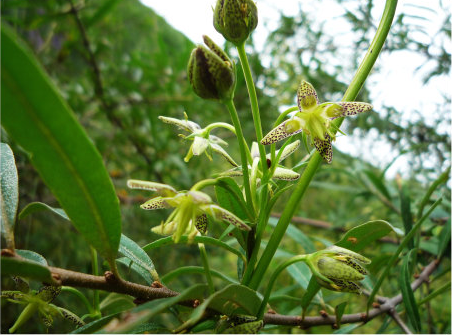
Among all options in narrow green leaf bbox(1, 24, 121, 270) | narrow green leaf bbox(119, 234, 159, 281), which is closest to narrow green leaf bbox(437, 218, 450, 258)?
narrow green leaf bbox(119, 234, 159, 281)

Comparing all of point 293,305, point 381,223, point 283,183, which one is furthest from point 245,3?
point 293,305

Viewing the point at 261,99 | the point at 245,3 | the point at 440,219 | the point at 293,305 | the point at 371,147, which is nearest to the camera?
the point at 245,3

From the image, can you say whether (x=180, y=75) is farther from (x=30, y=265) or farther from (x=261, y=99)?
(x=30, y=265)

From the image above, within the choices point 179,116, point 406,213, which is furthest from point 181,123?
point 179,116

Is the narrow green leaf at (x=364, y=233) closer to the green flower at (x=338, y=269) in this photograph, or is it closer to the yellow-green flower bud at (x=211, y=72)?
the green flower at (x=338, y=269)

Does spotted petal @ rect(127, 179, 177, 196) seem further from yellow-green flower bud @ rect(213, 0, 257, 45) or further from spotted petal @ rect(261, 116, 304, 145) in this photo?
yellow-green flower bud @ rect(213, 0, 257, 45)

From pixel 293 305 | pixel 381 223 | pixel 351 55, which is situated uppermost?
pixel 351 55
